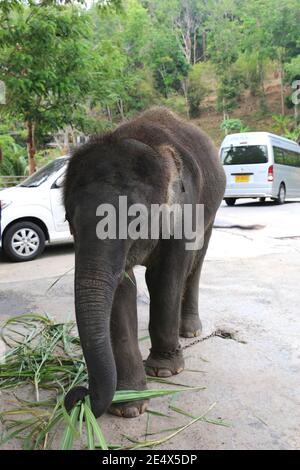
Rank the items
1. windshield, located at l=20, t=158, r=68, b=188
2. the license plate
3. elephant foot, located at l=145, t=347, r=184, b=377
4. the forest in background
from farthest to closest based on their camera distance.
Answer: the license plate < the forest in background < windshield, located at l=20, t=158, r=68, b=188 < elephant foot, located at l=145, t=347, r=184, b=377

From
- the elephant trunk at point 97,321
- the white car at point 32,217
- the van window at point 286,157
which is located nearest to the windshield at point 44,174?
the white car at point 32,217

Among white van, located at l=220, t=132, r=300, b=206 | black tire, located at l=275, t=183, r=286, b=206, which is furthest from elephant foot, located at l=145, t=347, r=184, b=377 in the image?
black tire, located at l=275, t=183, r=286, b=206

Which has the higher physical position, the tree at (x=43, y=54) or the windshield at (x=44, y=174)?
the tree at (x=43, y=54)

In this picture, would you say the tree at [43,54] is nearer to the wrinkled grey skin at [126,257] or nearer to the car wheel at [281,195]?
the wrinkled grey skin at [126,257]

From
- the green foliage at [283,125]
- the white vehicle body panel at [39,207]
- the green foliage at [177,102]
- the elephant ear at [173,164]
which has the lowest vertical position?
the white vehicle body panel at [39,207]

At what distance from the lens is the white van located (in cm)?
1784

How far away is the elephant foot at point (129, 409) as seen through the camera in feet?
10.0

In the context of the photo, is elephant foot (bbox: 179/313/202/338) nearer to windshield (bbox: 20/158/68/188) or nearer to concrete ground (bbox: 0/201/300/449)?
concrete ground (bbox: 0/201/300/449)

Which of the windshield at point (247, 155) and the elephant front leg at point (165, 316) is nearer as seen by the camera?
the elephant front leg at point (165, 316)

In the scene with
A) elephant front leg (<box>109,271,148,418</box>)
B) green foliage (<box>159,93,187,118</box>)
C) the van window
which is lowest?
elephant front leg (<box>109,271,148,418</box>)

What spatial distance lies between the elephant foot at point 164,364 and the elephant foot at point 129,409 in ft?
1.75

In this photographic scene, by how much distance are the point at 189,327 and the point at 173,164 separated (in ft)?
6.31

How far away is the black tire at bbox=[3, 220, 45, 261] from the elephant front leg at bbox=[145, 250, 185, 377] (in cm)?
532
